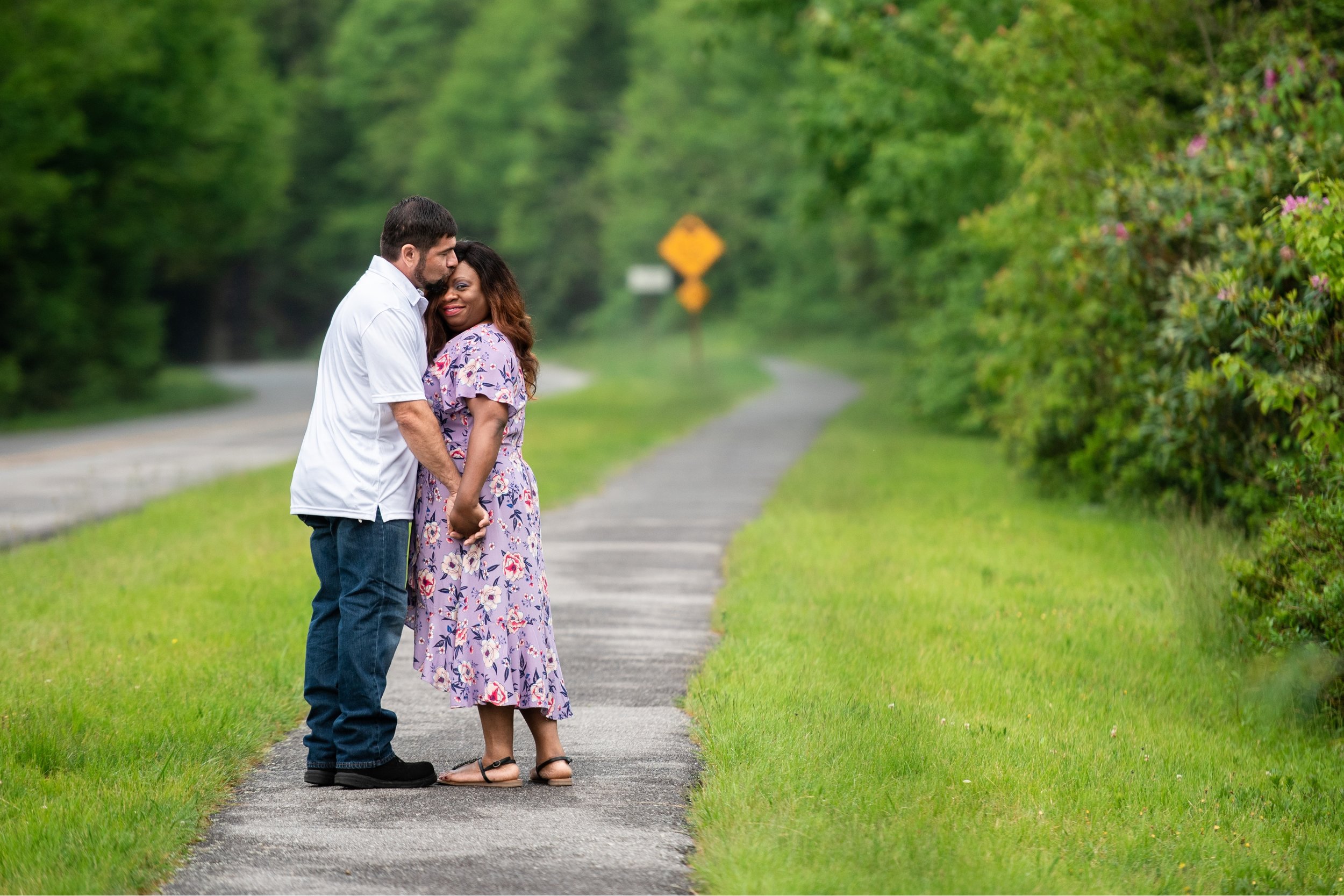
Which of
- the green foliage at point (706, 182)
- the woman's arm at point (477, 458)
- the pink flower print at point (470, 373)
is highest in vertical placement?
the green foliage at point (706, 182)

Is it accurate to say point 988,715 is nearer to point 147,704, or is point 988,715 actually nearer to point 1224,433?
point 147,704

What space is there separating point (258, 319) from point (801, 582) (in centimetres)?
6454

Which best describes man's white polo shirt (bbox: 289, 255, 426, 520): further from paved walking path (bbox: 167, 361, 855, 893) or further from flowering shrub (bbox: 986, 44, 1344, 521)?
flowering shrub (bbox: 986, 44, 1344, 521)

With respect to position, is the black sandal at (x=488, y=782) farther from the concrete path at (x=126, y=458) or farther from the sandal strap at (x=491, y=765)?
the concrete path at (x=126, y=458)

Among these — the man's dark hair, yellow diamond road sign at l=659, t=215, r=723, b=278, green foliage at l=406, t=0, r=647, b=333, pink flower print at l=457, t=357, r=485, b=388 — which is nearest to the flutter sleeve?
pink flower print at l=457, t=357, r=485, b=388

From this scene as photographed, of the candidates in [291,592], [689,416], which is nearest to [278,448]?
[689,416]

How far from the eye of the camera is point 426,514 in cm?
556

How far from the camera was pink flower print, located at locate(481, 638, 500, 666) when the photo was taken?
17.8 ft

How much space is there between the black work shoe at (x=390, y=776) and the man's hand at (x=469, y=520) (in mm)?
816

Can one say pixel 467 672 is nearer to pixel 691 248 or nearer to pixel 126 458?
pixel 126 458

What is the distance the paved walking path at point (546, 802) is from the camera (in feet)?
14.8

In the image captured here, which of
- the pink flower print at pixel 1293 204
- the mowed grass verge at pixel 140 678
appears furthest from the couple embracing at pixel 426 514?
the pink flower print at pixel 1293 204

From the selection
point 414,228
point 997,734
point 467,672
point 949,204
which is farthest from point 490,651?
point 949,204

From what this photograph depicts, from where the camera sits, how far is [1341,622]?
6488mm
